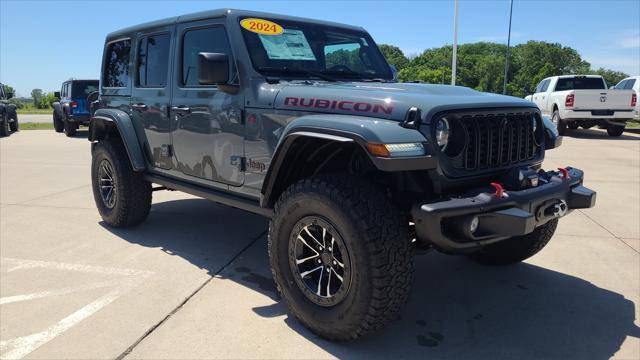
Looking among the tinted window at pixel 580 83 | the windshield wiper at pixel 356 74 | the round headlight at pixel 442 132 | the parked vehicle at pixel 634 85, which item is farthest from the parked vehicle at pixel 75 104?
the parked vehicle at pixel 634 85

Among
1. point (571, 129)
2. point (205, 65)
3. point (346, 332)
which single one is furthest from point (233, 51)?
point (571, 129)

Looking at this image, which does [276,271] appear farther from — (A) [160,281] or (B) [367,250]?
(A) [160,281]

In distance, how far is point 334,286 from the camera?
109 inches

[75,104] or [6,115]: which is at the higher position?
[75,104]

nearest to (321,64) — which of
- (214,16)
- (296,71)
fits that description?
(296,71)

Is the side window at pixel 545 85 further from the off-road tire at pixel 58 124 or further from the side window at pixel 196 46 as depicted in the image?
the off-road tire at pixel 58 124

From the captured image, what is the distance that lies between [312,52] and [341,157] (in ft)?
3.69

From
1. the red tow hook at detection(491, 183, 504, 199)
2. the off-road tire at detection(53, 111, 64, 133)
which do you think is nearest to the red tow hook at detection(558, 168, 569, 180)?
the red tow hook at detection(491, 183, 504, 199)

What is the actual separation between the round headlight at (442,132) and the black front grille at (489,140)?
0.04m

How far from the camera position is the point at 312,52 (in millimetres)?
3768

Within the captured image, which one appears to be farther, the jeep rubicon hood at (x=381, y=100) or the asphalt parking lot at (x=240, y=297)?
the asphalt parking lot at (x=240, y=297)

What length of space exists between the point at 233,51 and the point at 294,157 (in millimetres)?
1043

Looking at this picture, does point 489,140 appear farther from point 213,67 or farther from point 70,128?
point 70,128

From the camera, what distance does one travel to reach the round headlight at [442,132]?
8.48ft
